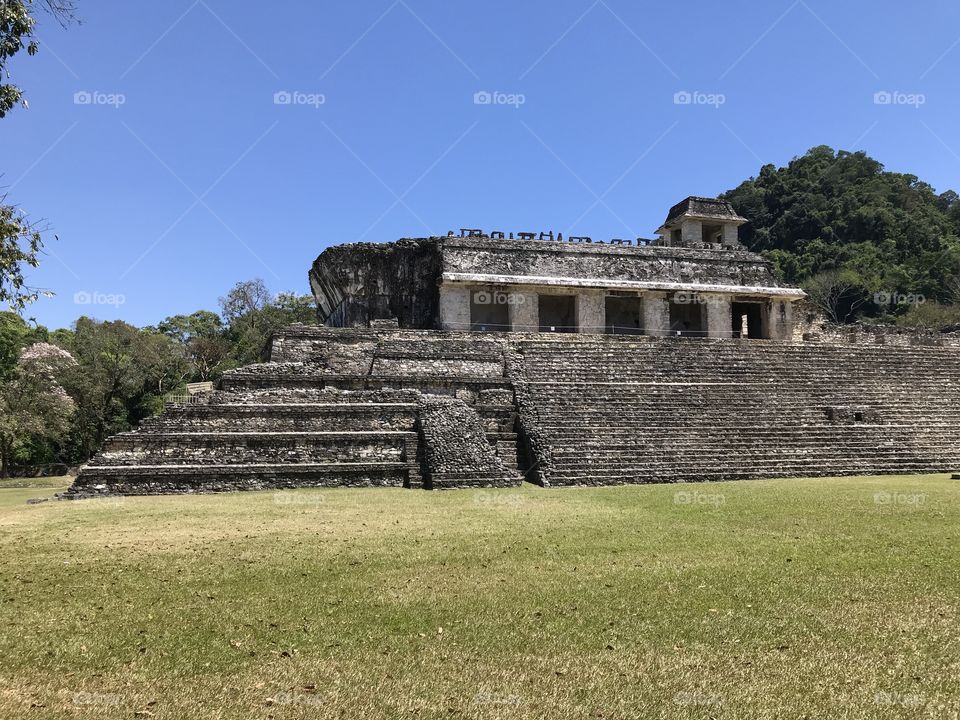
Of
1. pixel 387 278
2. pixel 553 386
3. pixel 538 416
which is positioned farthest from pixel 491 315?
pixel 538 416

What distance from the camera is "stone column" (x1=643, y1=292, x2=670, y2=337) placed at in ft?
70.8

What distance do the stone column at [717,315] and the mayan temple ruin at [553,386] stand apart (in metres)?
0.04

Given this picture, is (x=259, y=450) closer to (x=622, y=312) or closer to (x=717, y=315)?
(x=717, y=315)

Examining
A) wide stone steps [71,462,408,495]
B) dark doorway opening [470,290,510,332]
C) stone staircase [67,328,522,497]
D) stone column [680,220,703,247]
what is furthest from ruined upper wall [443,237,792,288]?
wide stone steps [71,462,408,495]

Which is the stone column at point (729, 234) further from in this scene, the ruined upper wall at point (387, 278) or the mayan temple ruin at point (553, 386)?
the ruined upper wall at point (387, 278)

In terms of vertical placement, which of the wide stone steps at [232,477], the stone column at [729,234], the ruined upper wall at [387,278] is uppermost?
the stone column at [729,234]

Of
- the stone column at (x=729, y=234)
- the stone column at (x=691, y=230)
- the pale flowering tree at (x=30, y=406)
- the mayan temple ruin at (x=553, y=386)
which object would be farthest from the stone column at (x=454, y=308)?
the pale flowering tree at (x=30, y=406)

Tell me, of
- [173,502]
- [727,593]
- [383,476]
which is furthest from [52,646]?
[383,476]

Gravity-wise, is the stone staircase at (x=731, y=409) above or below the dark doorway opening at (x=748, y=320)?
below

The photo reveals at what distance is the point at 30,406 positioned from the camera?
2297 cm

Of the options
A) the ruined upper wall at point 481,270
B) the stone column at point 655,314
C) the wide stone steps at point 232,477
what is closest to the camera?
the wide stone steps at point 232,477

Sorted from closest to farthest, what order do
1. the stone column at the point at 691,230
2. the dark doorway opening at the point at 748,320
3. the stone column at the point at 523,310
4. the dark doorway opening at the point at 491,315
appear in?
the stone column at the point at 523,310 < the dark doorway opening at the point at 491,315 < the dark doorway opening at the point at 748,320 < the stone column at the point at 691,230

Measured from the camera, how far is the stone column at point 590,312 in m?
21.2

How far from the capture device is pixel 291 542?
6.79 meters
